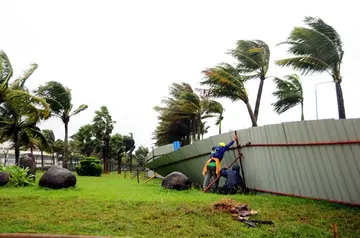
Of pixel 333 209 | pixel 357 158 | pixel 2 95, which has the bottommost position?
pixel 333 209

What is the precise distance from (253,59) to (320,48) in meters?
5.55

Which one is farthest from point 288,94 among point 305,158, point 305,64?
point 305,158

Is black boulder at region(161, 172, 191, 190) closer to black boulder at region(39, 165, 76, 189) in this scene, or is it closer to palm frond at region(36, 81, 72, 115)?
black boulder at region(39, 165, 76, 189)

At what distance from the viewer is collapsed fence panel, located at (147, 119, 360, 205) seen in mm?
6957

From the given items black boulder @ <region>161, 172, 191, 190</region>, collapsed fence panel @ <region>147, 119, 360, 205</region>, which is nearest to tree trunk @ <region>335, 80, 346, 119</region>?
collapsed fence panel @ <region>147, 119, 360, 205</region>

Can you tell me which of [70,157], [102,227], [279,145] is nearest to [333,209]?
[279,145]

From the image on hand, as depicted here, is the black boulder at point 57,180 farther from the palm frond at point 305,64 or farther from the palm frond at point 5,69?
the palm frond at point 305,64

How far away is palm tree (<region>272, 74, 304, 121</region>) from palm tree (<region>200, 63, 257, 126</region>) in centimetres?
477

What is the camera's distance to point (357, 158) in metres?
6.76

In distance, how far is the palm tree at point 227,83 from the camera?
Answer: 19000mm

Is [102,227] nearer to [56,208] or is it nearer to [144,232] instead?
[144,232]

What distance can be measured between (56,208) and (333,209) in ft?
19.9

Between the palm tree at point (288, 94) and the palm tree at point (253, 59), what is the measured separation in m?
4.20

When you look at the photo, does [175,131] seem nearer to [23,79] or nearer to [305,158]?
[23,79]
